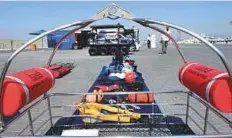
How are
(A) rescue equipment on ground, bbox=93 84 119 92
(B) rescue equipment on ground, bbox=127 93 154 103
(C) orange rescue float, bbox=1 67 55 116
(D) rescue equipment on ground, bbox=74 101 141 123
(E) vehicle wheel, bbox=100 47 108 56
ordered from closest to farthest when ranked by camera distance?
(C) orange rescue float, bbox=1 67 55 116 → (D) rescue equipment on ground, bbox=74 101 141 123 → (B) rescue equipment on ground, bbox=127 93 154 103 → (A) rescue equipment on ground, bbox=93 84 119 92 → (E) vehicle wheel, bbox=100 47 108 56

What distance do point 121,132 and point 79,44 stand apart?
3876 cm

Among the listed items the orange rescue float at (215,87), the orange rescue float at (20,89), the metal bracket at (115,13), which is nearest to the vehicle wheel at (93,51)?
the orange rescue float at (20,89)

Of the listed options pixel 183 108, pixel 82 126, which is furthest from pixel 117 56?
pixel 82 126

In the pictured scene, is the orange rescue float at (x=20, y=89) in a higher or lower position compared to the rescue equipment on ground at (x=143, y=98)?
higher

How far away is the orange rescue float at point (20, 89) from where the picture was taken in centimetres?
267

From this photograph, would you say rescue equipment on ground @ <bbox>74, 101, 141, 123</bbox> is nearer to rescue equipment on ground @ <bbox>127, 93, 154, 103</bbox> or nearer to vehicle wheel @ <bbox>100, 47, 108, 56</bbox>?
rescue equipment on ground @ <bbox>127, 93, 154, 103</bbox>

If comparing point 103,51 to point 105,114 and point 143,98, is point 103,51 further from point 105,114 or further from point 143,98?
point 105,114

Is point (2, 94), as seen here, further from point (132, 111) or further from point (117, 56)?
point (117, 56)

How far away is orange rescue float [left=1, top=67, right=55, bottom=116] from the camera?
8.76 feet

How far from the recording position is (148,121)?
4777 mm

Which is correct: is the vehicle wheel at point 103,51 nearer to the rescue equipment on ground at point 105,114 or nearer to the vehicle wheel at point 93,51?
the vehicle wheel at point 93,51

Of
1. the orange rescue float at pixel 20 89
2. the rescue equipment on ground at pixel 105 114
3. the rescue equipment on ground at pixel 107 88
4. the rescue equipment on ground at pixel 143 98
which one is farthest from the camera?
the rescue equipment on ground at pixel 107 88

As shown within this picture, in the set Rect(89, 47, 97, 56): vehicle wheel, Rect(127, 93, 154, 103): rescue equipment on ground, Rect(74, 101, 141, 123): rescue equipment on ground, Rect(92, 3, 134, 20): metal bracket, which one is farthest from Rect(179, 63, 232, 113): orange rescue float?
Rect(89, 47, 97, 56): vehicle wheel

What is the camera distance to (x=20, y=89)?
281cm
